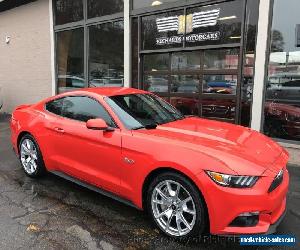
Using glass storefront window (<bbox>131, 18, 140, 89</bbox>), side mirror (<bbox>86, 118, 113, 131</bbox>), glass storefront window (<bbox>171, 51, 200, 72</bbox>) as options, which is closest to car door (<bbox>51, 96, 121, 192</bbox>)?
side mirror (<bbox>86, 118, 113, 131</bbox>)

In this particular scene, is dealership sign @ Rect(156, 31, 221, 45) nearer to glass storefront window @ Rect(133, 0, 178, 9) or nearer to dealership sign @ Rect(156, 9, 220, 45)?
dealership sign @ Rect(156, 9, 220, 45)

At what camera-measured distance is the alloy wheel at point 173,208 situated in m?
3.27

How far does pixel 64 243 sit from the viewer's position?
3.33 metres

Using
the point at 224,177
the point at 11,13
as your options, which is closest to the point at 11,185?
the point at 224,177

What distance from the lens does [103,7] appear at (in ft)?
33.7

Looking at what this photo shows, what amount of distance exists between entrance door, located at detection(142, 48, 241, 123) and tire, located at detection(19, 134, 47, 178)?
14.3 feet

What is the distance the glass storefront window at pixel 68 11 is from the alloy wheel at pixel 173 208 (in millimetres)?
9012

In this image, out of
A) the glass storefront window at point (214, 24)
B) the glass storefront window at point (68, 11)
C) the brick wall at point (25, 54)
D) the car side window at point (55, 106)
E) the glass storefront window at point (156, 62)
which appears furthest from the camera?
the brick wall at point (25, 54)

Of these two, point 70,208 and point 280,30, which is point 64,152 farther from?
point 280,30

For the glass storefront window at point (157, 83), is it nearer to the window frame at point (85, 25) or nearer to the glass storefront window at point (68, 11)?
the window frame at point (85, 25)

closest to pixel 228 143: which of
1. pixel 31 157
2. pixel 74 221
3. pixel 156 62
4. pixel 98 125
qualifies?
pixel 98 125

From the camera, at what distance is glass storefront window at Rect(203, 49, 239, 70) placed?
24.6ft

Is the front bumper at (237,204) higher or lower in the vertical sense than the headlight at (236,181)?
lower

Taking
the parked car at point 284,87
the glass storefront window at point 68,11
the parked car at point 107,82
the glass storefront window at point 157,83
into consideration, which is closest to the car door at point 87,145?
the parked car at point 284,87
